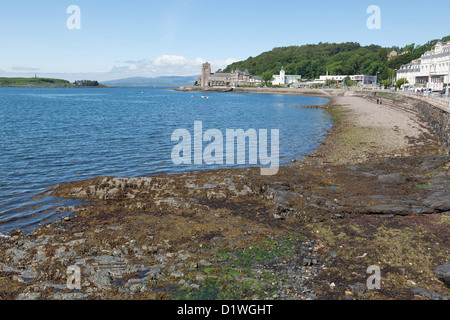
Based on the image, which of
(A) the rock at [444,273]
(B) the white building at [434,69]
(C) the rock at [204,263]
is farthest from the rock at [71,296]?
(B) the white building at [434,69]

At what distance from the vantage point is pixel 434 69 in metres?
106

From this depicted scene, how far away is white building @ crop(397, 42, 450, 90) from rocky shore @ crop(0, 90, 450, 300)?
8471 centimetres

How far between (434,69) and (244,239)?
11832 cm

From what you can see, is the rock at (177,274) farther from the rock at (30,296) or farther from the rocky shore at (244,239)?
the rock at (30,296)

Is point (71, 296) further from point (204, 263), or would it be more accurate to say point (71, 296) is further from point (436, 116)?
point (436, 116)

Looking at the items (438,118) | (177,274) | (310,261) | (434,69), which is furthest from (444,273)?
(434,69)

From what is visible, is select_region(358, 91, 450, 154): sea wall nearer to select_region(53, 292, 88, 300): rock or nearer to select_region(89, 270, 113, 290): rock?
select_region(89, 270, 113, 290): rock

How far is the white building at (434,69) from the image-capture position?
95188 millimetres

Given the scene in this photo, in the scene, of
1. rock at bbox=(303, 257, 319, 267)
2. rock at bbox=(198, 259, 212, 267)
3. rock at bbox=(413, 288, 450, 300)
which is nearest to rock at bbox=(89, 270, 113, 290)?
rock at bbox=(198, 259, 212, 267)

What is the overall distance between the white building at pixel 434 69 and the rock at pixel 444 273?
3556 inches

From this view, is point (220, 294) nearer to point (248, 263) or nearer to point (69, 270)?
point (248, 263)

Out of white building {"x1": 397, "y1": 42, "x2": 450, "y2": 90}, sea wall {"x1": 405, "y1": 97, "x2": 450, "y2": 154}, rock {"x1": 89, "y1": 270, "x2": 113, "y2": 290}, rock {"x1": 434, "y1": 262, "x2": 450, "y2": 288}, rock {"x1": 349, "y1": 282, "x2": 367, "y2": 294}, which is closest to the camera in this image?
rock {"x1": 349, "y1": 282, "x2": 367, "y2": 294}

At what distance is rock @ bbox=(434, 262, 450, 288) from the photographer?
10.3m
